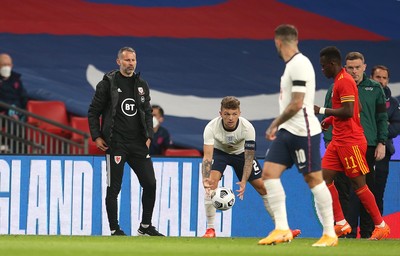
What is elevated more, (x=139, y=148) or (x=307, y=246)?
(x=139, y=148)

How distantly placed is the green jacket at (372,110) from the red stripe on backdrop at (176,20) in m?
7.00

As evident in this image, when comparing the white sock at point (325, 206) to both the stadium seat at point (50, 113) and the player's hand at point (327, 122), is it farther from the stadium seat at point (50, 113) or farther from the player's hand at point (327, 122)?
the stadium seat at point (50, 113)

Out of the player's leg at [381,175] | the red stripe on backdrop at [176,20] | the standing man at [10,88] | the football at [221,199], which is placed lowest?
the football at [221,199]

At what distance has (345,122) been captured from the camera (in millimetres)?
12297

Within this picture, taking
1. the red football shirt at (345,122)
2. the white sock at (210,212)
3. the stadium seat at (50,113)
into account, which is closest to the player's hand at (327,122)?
the red football shirt at (345,122)

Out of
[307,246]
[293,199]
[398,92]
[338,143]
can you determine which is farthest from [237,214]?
[398,92]

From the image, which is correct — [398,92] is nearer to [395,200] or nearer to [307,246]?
[395,200]

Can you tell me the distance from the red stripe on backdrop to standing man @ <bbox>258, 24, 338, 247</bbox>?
9415 millimetres

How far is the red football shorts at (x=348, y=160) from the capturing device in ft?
40.4

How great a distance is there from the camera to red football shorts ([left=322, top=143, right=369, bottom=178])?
12320 mm

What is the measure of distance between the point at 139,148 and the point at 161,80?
6.32 metres

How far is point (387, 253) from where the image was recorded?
33.4ft

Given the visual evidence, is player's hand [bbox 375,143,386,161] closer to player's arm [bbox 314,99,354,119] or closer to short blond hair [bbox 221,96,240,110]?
player's arm [bbox 314,99,354,119]

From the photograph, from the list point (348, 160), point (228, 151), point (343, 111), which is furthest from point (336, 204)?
point (228, 151)
